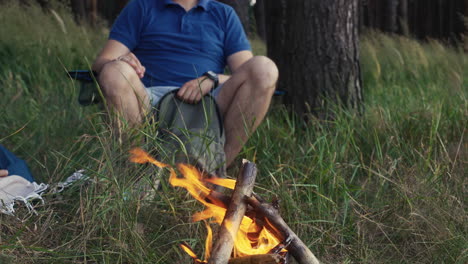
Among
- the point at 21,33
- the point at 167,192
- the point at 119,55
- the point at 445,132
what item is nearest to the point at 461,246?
the point at 167,192

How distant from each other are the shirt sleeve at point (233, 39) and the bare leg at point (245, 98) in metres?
0.37

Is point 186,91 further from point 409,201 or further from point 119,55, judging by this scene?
point 409,201

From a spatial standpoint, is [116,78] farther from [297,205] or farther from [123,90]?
[297,205]

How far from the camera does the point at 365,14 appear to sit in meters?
19.5

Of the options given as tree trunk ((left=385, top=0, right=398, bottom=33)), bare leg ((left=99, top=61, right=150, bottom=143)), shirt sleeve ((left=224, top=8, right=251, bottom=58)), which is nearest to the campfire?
bare leg ((left=99, top=61, right=150, bottom=143))

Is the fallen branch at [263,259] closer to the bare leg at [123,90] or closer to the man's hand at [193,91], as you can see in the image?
the bare leg at [123,90]

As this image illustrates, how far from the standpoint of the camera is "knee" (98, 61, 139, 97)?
290 centimetres

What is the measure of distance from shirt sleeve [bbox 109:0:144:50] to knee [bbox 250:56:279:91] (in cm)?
78

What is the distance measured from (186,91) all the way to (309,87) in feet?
3.90

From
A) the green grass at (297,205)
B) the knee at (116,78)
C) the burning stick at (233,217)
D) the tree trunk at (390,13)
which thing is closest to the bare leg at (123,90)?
the knee at (116,78)

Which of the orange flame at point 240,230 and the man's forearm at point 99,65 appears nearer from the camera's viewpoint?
the orange flame at point 240,230

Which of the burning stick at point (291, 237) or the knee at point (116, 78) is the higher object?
the knee at point (116, 78)

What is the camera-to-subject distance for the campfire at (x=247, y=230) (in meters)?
1.75

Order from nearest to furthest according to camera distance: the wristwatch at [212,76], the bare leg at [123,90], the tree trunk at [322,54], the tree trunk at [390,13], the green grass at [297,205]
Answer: the green grass at [297,205], the bare leg at [123,90], the wristwatch at [212,76], the tree trunk at [322,54], the tree trunk at [390,13]
